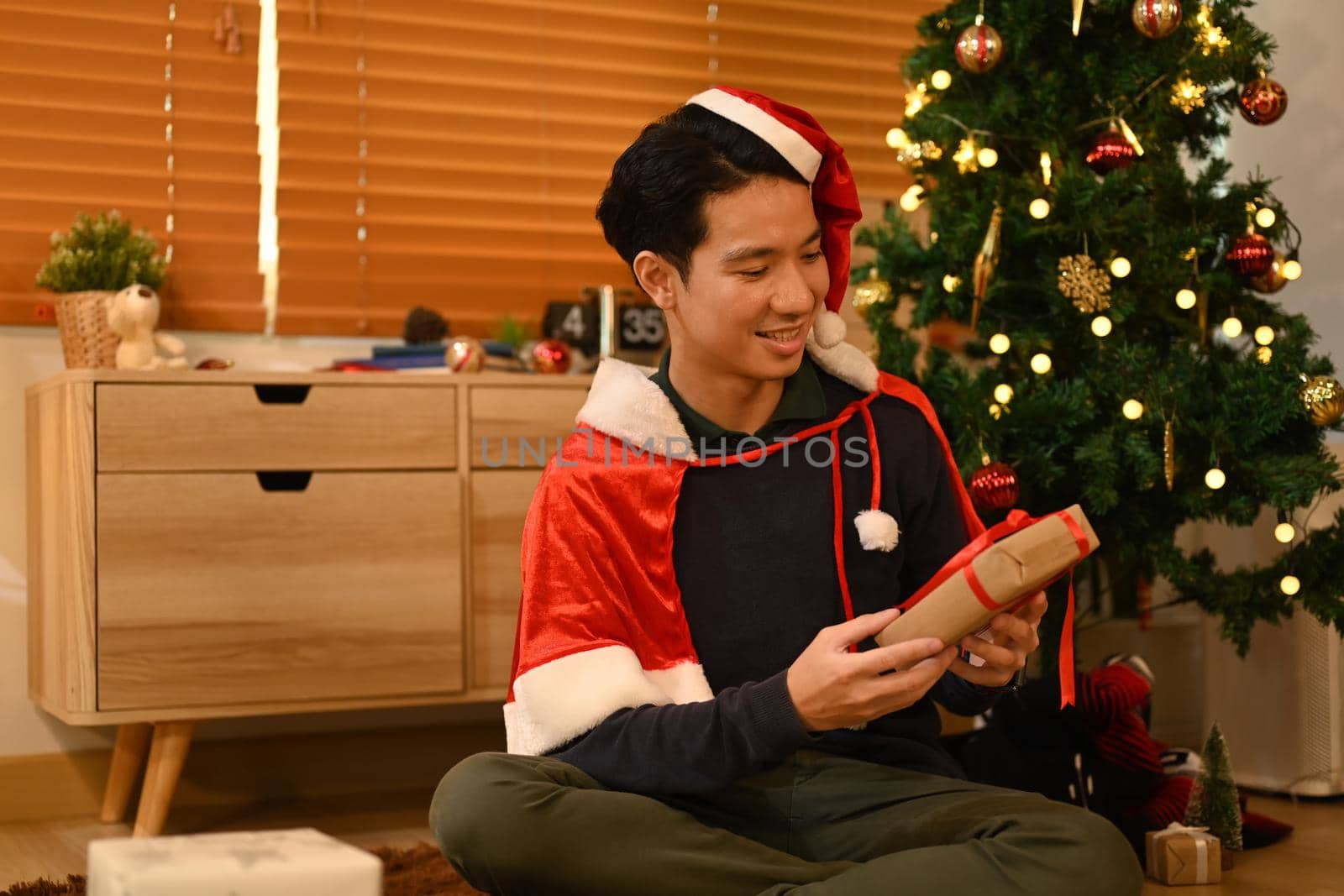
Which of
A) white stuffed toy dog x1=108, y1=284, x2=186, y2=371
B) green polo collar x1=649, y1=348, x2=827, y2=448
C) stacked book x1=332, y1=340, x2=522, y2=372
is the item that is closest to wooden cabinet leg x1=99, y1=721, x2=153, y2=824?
white stuffed toy dog x1=108, y1=284, x2=186, y2=371

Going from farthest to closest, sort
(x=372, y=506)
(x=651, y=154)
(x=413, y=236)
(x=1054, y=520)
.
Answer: (x=413, y=236), (x=372, y=506), (x=651, y=154), (x=1054, y=520)

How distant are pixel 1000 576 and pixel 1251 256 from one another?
1299 millimetres

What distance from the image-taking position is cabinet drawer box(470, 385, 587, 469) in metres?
2.53

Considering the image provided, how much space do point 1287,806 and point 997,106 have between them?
4.56 feet

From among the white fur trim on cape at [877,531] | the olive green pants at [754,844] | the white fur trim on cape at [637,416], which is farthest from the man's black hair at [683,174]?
the olive green pants at [754,844]

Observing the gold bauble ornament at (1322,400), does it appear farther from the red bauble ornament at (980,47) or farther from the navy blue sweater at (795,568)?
the navy blue sweater at (795,568)

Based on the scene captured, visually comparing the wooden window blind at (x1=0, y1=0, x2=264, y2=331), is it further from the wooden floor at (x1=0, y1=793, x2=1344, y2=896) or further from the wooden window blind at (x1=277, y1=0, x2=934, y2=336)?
the wooden floor at (x1=0, y1=793, x2=1344, y2=896)

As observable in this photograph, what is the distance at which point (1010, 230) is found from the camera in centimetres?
227

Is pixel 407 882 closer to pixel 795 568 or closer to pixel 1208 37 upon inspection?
pixel 795 568

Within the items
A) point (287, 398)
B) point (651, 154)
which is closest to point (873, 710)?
point (651, 154)

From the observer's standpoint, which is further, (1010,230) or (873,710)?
(1010,230)

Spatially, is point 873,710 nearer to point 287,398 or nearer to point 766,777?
point 766,777

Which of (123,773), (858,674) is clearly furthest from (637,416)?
(123,773)

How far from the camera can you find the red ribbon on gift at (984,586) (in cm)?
118
